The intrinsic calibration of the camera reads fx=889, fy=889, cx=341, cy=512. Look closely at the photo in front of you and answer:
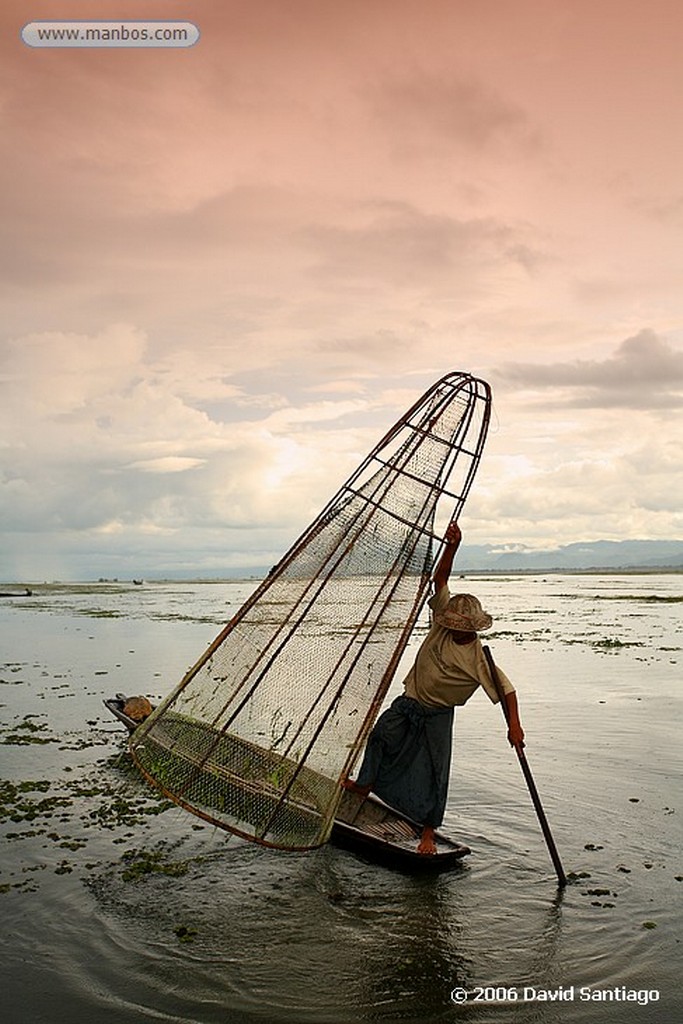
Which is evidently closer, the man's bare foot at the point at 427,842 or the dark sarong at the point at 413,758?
the man's bare foot at the point at 427,842

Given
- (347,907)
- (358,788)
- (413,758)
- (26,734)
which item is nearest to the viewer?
(347,907)

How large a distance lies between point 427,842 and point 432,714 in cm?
104

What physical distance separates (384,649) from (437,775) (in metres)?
1.13

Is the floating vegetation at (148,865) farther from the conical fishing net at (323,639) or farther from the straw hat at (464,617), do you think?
the straw hat at (464,617)

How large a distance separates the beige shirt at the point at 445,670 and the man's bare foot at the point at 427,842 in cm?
105

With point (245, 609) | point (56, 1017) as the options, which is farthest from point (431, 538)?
point (56, 1017)

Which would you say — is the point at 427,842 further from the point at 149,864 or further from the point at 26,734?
the point at 26,734

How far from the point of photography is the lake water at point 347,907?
5352 mm

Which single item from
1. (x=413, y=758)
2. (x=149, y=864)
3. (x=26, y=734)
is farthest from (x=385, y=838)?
(x=26, y=734)

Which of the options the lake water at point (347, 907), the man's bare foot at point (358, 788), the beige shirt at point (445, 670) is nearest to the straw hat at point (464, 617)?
the beige shirt at point (445, 670)

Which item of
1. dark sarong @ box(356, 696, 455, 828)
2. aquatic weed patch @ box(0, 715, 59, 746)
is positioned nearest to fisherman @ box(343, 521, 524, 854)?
dark sarong @ box(356, 696, 455, 828)

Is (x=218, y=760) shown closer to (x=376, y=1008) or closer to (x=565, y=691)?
(x=376, y=1008)

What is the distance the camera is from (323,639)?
811 centimetres

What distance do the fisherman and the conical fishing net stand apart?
9.7 inches
